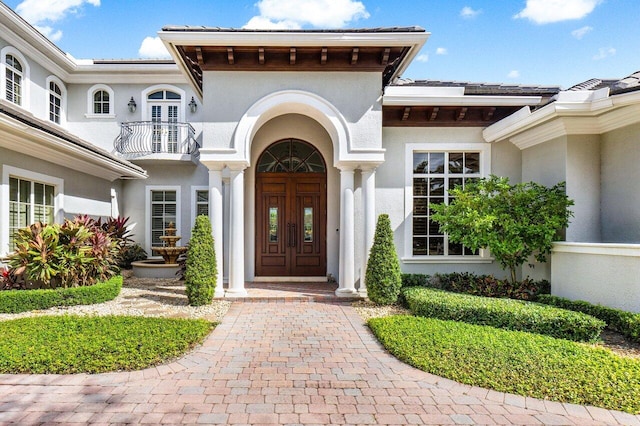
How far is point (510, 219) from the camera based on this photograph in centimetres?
727

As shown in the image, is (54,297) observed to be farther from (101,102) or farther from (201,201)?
(101,102)

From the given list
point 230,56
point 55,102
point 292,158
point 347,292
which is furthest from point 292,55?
point 55,102

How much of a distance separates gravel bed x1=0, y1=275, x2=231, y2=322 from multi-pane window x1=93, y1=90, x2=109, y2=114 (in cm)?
924

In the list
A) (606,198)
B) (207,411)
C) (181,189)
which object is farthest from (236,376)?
(181,189)

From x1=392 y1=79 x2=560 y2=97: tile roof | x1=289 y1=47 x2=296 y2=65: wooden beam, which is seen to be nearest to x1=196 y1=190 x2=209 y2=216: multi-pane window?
x1=289 y1=47 x2=296 y2=65: wooden beam

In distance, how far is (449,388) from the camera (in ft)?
12.6

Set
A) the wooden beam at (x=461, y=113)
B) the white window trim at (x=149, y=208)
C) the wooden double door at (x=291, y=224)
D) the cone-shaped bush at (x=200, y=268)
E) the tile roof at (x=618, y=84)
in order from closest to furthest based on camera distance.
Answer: the tile roof at (x=618, y=84) < the cone-shaped bush at (x=200, y=268) < the wooden beam at (x=461, y=113) < the wooden double door at (x=291, y=224) < the white window trim at (x=149, y=208)

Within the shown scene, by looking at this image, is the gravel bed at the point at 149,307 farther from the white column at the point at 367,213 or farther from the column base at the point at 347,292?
the white column at the point at 367,213

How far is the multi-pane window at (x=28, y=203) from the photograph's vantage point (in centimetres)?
815

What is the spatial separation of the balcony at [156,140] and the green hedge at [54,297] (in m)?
6.82

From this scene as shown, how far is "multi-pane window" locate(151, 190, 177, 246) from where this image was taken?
14195 mm

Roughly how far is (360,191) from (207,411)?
6.14m

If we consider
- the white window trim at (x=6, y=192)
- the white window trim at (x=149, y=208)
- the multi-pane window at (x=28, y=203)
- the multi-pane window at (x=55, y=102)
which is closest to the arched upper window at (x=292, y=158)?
the white window trim at (x=6, y=192)

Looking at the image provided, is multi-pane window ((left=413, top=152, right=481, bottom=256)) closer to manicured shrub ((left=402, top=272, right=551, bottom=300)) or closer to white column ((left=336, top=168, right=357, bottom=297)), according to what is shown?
manicured shrub ((left=402, top=272, right=551, bottom=300))
